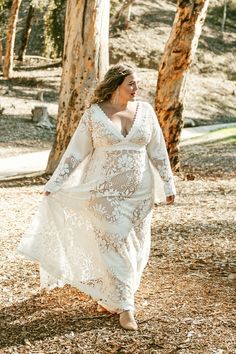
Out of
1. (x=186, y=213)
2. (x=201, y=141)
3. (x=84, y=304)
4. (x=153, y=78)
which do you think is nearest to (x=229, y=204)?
(x=186, y=213)

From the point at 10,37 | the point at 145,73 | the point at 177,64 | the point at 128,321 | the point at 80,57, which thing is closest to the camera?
the point at 128,321

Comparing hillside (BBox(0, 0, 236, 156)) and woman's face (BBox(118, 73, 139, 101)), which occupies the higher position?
woman's face (BBox(118, 73, 139, 101))

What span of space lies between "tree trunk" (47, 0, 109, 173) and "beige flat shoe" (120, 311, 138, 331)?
22.8ft

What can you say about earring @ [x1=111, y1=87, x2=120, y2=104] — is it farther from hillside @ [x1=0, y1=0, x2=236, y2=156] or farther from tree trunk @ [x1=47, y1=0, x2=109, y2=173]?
hillside @ [x1=0, y1=0, x2=236, y2=156]

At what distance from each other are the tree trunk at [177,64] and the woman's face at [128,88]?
7.44m

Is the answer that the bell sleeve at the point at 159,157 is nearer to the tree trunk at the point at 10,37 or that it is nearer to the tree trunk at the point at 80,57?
the tree trunk at the point at 80,57

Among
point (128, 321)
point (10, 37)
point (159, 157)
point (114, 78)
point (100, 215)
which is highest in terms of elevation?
point (114, 78)

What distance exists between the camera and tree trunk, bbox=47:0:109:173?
11.1 m

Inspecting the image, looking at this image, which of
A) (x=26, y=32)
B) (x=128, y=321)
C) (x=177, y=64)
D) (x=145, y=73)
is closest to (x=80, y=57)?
(x=177, y=64)

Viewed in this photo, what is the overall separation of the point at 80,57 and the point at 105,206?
265 inches

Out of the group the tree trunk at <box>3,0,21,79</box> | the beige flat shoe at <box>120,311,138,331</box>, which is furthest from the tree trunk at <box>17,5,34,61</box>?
the beige flat shoe at <box>120,311,138,331</box>

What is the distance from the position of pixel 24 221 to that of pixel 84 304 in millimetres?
3444

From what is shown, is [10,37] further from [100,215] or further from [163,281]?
[100,215]

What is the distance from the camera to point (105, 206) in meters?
4.97
